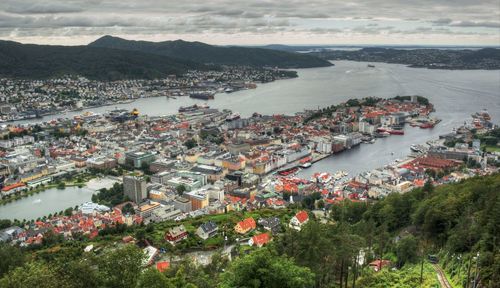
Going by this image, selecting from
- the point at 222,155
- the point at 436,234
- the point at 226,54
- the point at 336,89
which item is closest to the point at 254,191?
the point at 222,155

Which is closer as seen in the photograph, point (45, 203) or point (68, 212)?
point (68, 212)

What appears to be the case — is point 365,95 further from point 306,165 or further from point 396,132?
point 306,165

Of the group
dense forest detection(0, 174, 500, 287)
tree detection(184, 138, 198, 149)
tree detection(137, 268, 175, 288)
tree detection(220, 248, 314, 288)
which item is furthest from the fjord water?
tree detection(220, 248, 314, 288)

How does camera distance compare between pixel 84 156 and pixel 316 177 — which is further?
pixel 84 156

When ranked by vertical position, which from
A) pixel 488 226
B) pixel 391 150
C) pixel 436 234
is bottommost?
pixel 391 150

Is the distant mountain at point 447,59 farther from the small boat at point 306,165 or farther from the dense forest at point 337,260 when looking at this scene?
the dense forest at point 337,260

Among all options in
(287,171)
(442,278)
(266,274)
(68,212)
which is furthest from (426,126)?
(266,274)

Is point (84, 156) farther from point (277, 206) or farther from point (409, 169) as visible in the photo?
point (409, 169)

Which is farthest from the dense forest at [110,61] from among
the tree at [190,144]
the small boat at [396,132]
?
the small boat at [396,132]
